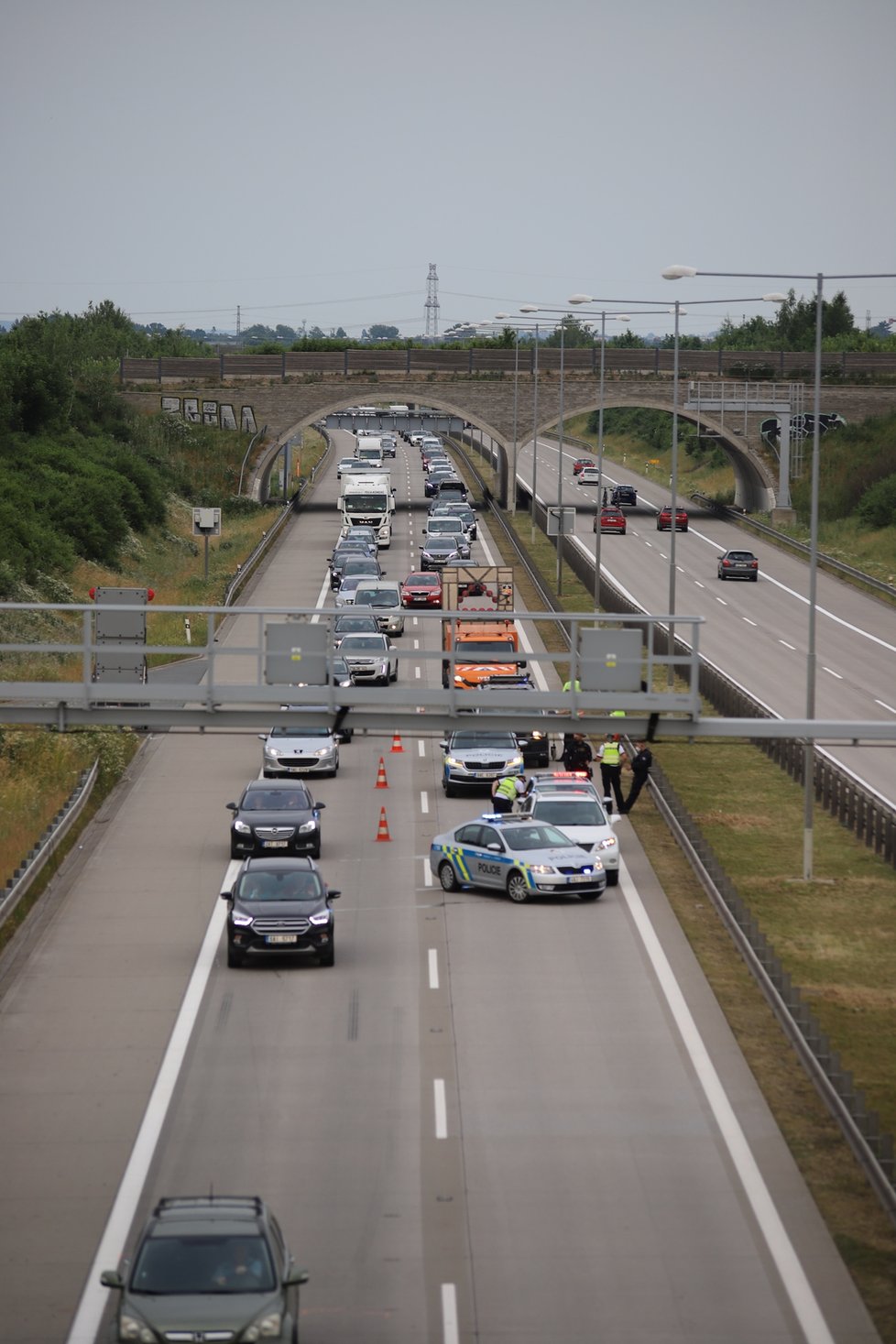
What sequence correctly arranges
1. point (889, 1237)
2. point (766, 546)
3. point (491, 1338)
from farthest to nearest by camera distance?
point (766, 546), point (889, 1237), point (491, 1338)

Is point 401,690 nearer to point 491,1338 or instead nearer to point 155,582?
point 491,1338

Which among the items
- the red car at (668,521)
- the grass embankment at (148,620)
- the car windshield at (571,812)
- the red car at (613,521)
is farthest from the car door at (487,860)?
the red car at (613,521)

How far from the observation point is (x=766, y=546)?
291 ft

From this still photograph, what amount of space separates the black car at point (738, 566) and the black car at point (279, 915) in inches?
1923

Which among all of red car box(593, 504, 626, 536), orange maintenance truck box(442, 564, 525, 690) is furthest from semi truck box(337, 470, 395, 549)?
orange maintenance truck box(442, 564, 525, 690)

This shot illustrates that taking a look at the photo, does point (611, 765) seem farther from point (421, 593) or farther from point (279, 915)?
point (421, 593)

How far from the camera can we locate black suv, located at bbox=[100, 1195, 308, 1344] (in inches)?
595

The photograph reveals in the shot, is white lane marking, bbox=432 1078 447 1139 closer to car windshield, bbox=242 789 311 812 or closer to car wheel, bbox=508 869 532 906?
car wheel, bbox=508 869 532 906

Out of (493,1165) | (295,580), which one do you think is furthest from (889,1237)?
(295,580)

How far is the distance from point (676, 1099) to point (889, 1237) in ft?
14.1

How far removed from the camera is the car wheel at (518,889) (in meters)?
33.2

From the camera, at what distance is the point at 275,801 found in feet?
119

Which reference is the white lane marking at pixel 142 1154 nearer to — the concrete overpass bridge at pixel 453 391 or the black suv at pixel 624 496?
the concrete overpass bridge at pixel 453 391

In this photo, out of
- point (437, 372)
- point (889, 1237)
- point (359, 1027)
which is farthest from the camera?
point (437, 372)
